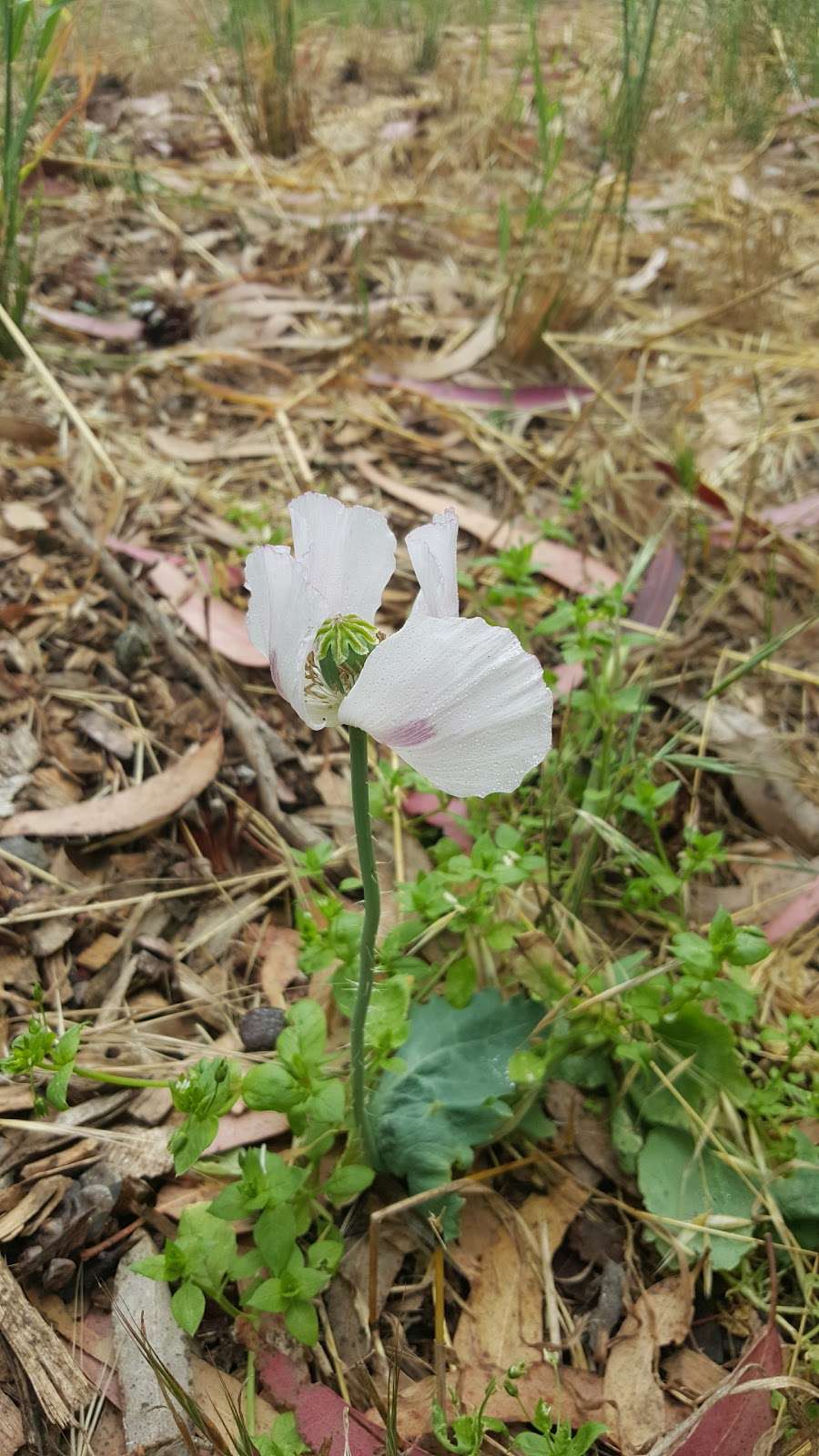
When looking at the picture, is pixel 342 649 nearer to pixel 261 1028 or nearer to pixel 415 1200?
pixel 415 1200

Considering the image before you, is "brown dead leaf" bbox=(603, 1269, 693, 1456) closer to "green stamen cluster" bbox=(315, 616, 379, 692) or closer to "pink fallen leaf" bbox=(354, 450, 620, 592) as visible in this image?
"green stamen cluster" bbox=(315, 616, 379, 692)

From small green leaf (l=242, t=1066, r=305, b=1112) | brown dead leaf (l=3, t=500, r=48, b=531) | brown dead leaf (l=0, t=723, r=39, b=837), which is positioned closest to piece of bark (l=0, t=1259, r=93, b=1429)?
small green leaf (l=242, t=1066, r=305, b=1112)

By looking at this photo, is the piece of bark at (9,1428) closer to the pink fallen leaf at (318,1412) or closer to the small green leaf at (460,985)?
the pink fallen leaf at (318,1412)

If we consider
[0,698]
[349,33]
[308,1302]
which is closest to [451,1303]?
[308,1302]

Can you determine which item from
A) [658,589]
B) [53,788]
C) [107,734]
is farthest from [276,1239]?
[658,589]

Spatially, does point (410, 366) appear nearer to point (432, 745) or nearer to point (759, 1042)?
point (759, 1042)

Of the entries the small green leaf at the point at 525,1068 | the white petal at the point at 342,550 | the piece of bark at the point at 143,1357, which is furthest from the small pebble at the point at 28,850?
the white petal at the point at 342,550
